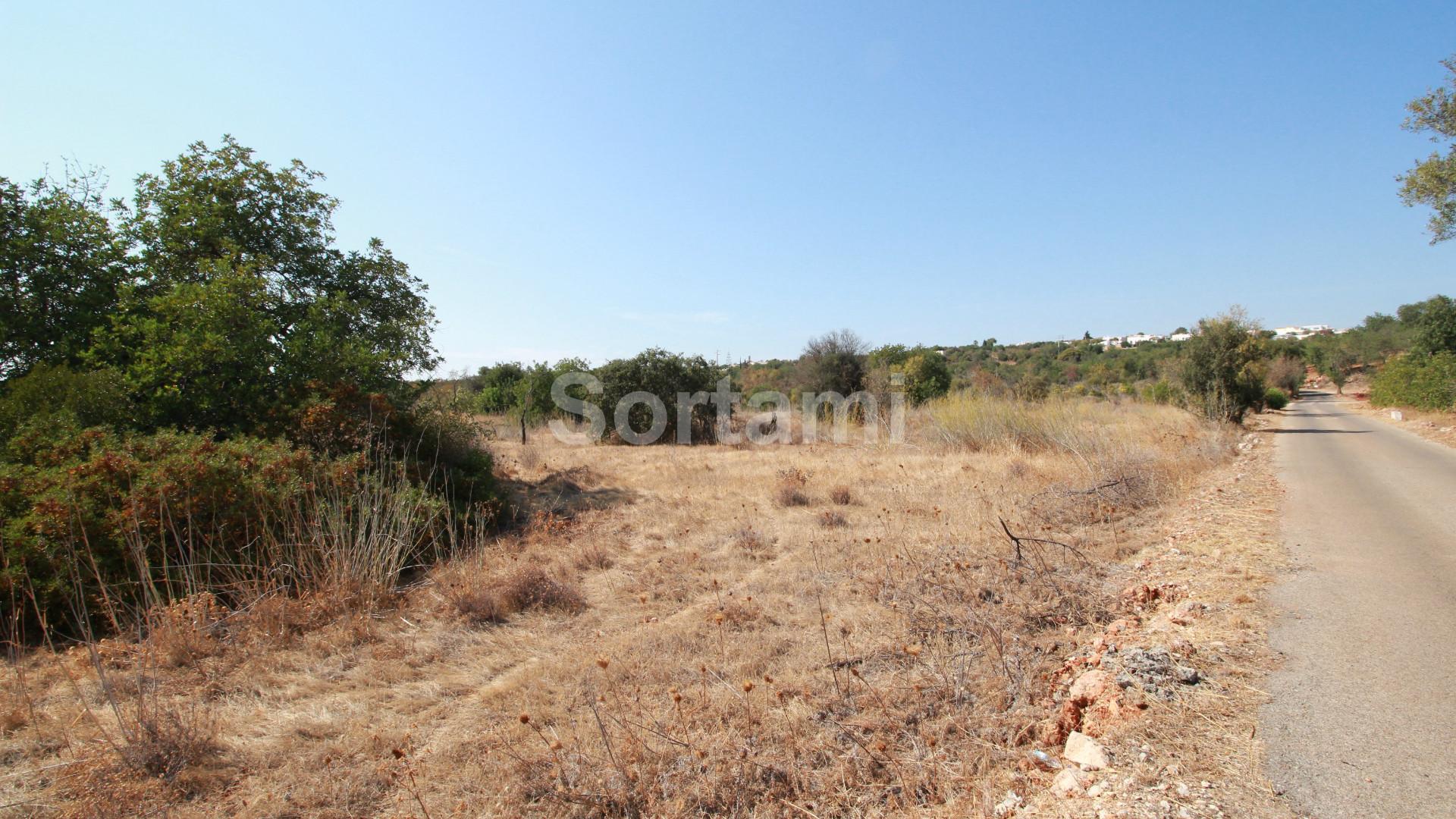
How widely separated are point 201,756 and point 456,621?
2140mm

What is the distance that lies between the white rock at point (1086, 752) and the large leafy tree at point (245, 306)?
8777 millimetres

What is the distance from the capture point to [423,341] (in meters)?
11.1

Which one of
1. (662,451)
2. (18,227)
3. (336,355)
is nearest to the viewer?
(18,227)

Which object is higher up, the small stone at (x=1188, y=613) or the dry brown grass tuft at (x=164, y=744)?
the small stone at (x=1188, y=613)

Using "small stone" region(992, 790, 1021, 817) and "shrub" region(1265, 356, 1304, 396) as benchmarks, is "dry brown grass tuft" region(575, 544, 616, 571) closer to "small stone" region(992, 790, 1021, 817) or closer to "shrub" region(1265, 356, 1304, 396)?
"small stone" region(992, 790, 1021, 817)

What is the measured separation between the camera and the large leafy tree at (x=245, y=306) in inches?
295

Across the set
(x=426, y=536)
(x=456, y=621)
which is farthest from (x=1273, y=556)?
(x=426, y=536)

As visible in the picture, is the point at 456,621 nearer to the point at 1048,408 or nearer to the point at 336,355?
the point at 336,355

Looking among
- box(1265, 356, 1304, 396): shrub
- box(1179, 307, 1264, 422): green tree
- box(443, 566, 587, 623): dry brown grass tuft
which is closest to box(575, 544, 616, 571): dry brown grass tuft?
box(443, 566, 587, 623): dry brown grass tuft

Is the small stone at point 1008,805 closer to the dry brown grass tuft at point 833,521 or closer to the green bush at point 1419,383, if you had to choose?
the dry brown grass tuft at point 833,521

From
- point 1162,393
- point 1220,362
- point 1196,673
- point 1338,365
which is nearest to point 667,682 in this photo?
point 1196,673

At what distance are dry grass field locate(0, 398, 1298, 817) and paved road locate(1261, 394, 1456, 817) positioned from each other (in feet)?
0.63

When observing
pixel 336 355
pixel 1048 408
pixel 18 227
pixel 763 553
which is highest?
pixel 18 227

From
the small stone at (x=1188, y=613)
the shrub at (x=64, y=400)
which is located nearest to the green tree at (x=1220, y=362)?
the small stone at (x=1188, y=613)
